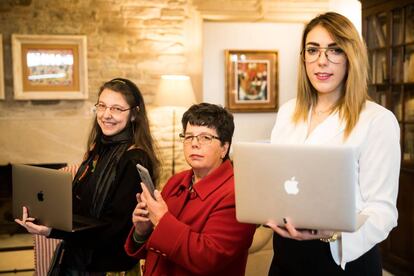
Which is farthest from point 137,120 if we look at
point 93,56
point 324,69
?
point 93,56

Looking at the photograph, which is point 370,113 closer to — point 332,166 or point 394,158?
point 394,158

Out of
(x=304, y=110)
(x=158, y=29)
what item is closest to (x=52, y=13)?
(x=158, y=29)

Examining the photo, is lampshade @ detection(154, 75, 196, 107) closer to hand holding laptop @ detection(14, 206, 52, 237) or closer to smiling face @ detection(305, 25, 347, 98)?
hand holding laptop @ detection(14, 206, 52, 237)

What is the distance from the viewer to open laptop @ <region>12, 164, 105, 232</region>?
5.65ft

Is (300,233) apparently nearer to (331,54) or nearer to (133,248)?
(331,54)

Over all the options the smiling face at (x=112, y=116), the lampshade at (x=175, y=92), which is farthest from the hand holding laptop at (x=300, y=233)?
the lampshade at (x=175, y=92)

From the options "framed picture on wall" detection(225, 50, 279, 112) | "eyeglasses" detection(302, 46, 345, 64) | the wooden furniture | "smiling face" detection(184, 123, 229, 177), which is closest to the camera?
"eyeglasses" detection(302, 46, 345, 64)

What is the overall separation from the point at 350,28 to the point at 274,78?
4269mm

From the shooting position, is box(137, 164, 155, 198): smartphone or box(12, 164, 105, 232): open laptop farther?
box(12, 164, 105, 232): open laptop

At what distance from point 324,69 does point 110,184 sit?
92cm

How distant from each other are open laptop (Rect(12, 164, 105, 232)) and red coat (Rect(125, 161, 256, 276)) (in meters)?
0.24

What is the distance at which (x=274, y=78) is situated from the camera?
Result: 5.66 meters

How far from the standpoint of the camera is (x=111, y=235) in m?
1.82

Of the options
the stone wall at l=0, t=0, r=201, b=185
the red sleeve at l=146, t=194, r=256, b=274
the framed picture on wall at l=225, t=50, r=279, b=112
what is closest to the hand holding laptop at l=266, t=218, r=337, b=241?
the red sleeve at l=146, t=194, r=256, b=274
